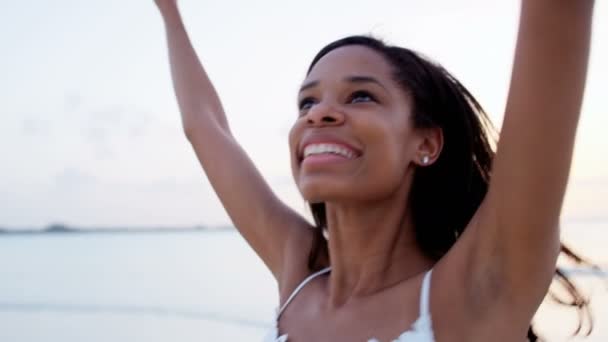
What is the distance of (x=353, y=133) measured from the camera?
194 centimetres

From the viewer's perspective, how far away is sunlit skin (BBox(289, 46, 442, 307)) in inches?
76.7

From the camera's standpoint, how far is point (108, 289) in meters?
13.8

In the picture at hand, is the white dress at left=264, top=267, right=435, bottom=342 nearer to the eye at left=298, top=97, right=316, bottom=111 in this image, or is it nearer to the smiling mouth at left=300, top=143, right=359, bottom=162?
the smiling mouth at left=300, top=143, right=359, bottom=162

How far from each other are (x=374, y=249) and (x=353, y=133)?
1.18ft

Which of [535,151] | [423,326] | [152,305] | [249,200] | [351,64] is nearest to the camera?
[535,151]

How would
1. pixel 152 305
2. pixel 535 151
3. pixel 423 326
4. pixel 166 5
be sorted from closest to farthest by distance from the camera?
pixel 535 151 → pixel 423 326 → pixel 166 5 → pixel 152 305

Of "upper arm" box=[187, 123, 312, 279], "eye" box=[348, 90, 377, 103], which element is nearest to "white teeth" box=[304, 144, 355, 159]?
"eye" box=[348, 90, 377, 103]

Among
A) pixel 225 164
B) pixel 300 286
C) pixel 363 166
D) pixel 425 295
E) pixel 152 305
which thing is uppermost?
pixel 363 166

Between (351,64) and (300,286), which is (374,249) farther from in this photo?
(351,64)

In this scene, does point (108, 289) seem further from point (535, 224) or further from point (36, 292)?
point (535, 224)

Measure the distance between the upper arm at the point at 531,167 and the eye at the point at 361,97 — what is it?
0.49 m

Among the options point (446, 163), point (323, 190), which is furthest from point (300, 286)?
point (446, 163)

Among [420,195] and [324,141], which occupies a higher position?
[324,141]

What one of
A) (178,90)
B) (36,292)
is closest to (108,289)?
(36,292)
